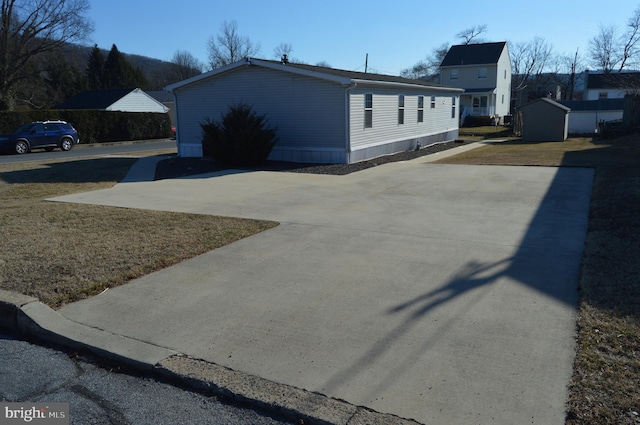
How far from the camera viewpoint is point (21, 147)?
24750mm

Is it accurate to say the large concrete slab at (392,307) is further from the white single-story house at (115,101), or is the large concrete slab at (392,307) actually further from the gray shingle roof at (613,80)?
the gray shingle roof at (613,80)

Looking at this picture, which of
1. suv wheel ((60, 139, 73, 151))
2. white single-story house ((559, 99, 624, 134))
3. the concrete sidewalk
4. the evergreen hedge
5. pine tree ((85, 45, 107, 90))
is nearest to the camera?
the concrete sidewalk

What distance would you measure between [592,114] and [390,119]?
17.8 m

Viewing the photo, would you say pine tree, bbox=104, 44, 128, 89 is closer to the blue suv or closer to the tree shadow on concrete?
the blue suv

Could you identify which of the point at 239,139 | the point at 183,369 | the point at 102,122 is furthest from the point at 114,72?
the point at 183,369

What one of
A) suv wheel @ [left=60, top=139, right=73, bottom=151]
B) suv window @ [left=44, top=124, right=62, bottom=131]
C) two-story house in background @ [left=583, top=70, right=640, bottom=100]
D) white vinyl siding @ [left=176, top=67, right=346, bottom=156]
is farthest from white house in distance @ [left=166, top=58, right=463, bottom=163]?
two-story house in background @ [left=583, top=70, right=640, bottom=100]

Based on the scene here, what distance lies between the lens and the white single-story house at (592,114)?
3031cm

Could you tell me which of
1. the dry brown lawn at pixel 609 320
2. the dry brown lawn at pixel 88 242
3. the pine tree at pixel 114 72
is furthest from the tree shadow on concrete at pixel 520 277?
the pine tree at pixel 114 72

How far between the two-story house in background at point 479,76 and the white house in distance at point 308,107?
26135mm

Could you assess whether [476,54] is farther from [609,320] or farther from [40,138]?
[609,320]

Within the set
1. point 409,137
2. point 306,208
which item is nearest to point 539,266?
point 306,208

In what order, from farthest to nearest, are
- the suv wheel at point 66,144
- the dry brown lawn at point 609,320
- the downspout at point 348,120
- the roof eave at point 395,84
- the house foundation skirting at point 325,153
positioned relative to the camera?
the suv wheel at point 66,144 < the house foundation skirting at point 325,153 < the roof eave at point 395,84 < the downspout at point 348,120 < the dry brown lawn at point 609,320

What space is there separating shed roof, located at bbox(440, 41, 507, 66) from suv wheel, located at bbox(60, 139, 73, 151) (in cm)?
3341

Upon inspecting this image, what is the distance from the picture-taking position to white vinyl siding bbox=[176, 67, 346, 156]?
16.4 m
